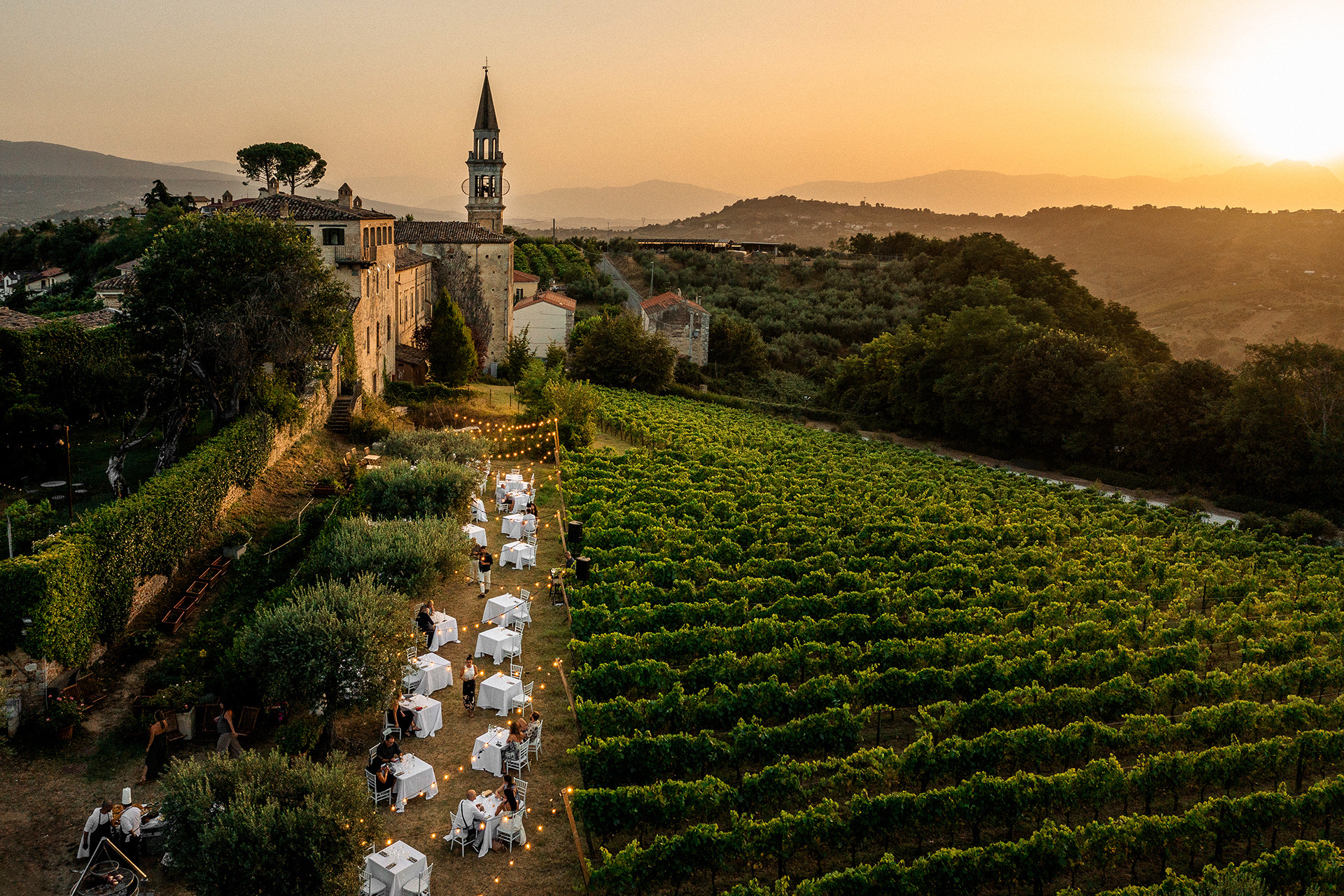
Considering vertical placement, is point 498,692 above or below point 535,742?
above

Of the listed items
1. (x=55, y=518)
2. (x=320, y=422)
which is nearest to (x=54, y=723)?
(x=55, y=518)

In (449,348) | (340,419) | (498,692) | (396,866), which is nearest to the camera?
(396,866)

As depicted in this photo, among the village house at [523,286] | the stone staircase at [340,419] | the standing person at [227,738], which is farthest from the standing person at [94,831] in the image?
the village house at [523,286]

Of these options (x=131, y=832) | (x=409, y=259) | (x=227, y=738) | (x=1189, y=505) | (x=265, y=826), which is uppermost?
(x=409, y=259)

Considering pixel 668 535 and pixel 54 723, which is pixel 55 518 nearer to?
pixel 54 723

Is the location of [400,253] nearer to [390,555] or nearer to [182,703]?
[390,555]

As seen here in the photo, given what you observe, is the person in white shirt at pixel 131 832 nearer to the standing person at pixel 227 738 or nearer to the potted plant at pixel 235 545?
the standing person at pixel 227 738

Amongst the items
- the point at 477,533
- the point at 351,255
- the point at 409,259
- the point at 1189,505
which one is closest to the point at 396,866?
the point at 477,533
